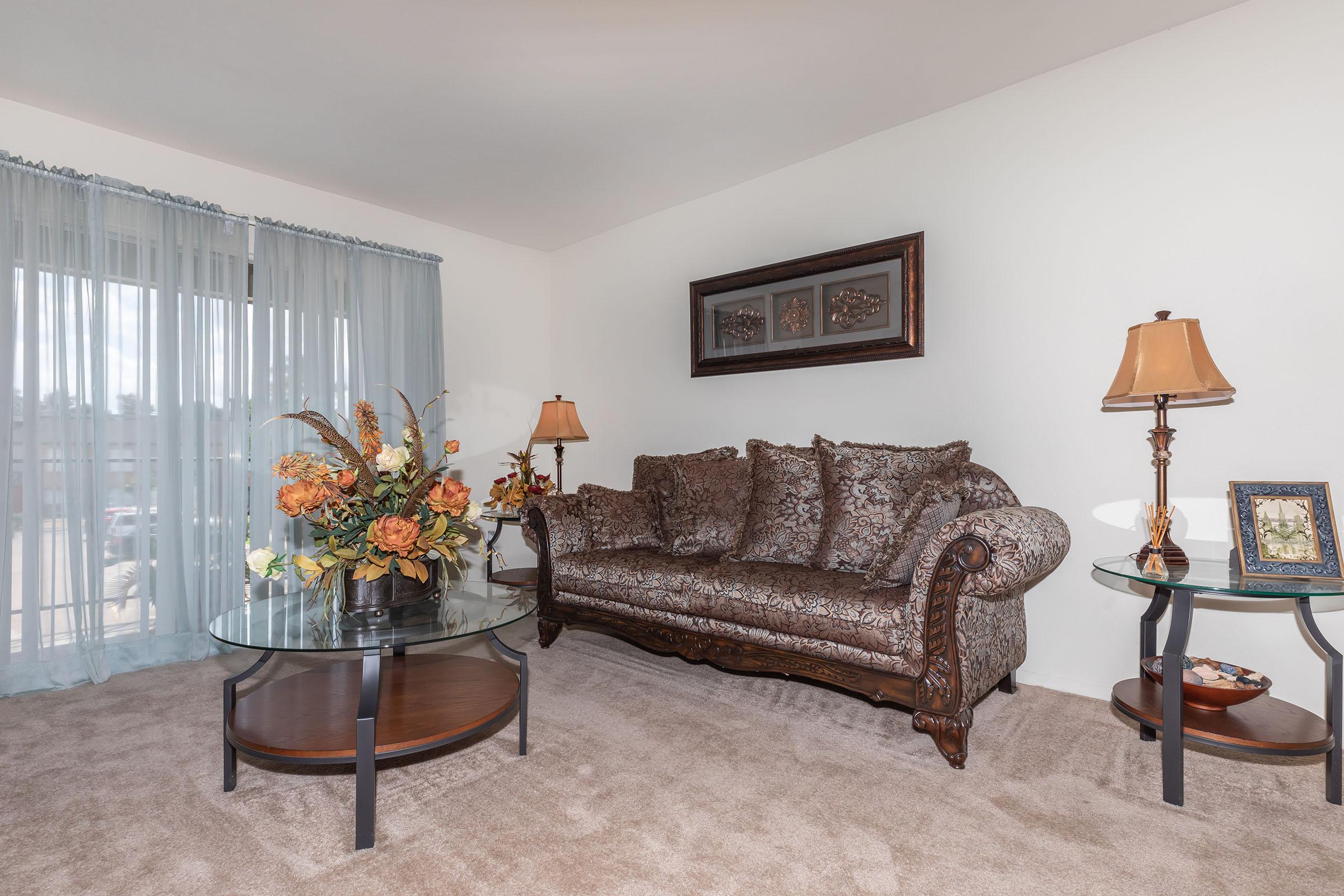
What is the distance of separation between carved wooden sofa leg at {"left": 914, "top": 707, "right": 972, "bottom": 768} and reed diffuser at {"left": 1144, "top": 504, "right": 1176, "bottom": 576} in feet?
2.40

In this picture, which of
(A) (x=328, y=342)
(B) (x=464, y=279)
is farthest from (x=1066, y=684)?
(B) (x=464, y=279)

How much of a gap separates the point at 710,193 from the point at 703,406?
132cm

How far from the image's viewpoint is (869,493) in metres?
2.90

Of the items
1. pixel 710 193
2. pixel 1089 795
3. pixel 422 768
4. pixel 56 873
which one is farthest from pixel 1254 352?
pixel 56 873

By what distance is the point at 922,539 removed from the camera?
2467 mm

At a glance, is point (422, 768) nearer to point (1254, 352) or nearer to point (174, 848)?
point (174, 848)

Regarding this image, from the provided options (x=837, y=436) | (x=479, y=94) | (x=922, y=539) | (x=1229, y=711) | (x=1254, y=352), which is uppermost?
(x=479, y=94)

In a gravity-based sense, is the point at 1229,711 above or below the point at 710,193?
below

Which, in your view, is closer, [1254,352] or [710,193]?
[1254,352]

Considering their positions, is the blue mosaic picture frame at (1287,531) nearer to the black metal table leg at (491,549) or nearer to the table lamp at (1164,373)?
the table lamp at (1164,373)

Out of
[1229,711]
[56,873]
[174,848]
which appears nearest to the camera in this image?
[56,873]

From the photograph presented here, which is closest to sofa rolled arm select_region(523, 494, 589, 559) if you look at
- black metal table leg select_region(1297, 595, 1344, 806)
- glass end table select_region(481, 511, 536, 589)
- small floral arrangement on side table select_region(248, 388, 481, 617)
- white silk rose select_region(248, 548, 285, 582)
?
glass end table select_region(481, 511, 536, 589)

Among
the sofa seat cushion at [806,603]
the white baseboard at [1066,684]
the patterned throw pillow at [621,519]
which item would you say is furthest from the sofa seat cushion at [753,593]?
the white baseboard at [1066,684]

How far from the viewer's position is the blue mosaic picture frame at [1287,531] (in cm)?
199
